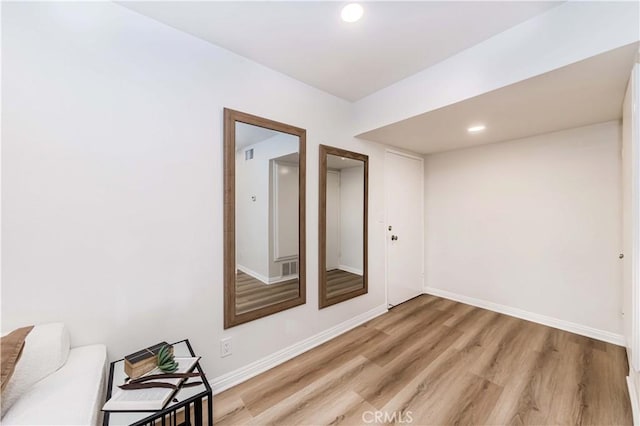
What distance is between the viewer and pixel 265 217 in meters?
2.09

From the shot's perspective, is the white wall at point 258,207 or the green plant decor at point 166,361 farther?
the white wall at point 258,207

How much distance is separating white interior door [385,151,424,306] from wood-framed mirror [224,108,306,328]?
56.4 inches

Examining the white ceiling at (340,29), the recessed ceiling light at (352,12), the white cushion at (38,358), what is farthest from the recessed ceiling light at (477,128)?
the white cushion at (38,358)

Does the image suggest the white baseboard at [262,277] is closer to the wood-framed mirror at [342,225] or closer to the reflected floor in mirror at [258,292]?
the reflected floor in mirror at [258,292]

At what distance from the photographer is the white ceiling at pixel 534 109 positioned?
1464mm

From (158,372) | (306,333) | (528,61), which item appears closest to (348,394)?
(306,333)

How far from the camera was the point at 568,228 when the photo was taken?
2.56 meters

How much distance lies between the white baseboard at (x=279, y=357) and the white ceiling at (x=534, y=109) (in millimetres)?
2082

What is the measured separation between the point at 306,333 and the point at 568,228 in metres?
2.89

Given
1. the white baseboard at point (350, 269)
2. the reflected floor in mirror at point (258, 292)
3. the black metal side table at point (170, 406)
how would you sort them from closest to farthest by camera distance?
the black metal side table at point (170, 406) → the reflected floor in mirror at point (258, 292) → the white baseboard at point (350, 269)

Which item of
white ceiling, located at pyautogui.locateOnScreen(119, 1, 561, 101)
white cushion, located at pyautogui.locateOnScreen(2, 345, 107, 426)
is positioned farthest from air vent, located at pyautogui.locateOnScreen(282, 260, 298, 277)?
white ceiling, located at pyautogui.locateOnScreen(119, 1, 561, 101)

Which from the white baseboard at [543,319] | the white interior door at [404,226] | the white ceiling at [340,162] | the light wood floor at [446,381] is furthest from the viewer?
the white interior door at [404,226]

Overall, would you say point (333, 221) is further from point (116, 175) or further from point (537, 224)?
point (537, 224)

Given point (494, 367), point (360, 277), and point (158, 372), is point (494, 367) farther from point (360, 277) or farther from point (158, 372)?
point (158, 372)
